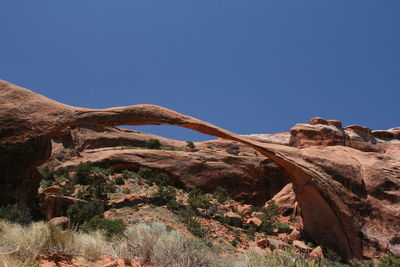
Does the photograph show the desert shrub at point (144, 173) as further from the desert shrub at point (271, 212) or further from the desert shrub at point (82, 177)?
the desert shrub at point (271, 212)

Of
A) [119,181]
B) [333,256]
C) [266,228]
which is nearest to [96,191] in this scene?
[119,181]

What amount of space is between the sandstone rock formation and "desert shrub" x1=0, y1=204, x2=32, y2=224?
0.68 meters

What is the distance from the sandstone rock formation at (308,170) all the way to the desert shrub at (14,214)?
68 cm

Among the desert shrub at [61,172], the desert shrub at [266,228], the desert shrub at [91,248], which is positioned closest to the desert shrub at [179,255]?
the desert shrub at [91,248]

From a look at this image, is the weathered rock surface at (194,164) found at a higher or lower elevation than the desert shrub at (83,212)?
higher

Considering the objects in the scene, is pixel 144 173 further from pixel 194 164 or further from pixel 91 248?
pixel 91 248

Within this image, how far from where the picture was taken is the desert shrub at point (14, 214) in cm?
854

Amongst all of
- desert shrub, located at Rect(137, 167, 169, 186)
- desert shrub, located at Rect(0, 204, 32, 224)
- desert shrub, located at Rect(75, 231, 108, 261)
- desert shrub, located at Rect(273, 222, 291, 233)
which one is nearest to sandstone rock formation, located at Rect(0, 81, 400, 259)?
desert shrub, located at Rect(0, 204, 32, 224)

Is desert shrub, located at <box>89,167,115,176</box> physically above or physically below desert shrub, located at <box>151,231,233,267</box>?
above

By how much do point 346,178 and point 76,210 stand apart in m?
9.66

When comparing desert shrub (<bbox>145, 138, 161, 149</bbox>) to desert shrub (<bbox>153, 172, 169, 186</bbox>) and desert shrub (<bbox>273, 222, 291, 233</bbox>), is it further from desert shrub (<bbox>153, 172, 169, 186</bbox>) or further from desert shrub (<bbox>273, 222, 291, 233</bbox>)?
desert shrub (<bbox>273, 222, 291, 233</bbox>)

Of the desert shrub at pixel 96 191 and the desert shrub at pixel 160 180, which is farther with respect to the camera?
the desert shrub at pixel 160 180

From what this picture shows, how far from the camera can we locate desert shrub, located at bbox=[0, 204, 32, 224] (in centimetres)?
854

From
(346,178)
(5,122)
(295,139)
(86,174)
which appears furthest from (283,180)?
(5,122)
